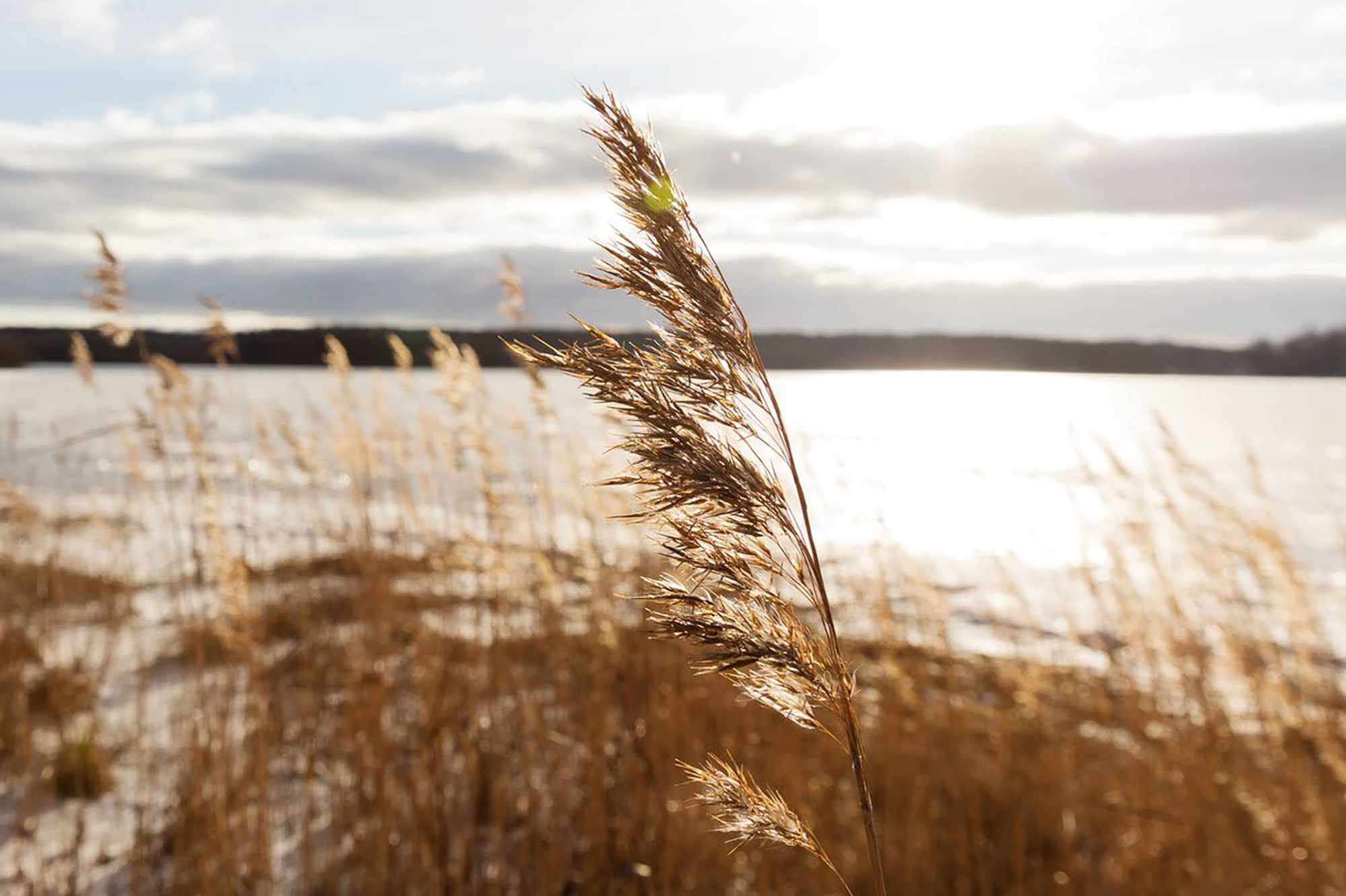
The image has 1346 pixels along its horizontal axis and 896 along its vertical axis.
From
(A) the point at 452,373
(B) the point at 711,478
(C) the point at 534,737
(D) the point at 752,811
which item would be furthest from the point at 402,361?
(D) the point at 752,811

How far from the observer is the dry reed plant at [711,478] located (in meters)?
1.04

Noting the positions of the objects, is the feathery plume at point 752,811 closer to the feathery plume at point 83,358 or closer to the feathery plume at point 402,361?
the feathery plume at point 402,361

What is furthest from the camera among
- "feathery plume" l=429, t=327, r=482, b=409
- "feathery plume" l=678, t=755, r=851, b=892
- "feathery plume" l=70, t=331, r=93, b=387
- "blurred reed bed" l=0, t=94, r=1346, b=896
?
"feathery plume" l=70, t=331, r=93, b=387

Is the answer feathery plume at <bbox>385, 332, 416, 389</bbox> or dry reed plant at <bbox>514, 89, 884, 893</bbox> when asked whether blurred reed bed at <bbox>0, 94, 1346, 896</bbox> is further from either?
dry reed plant at <bbox>514, 89, 884, 893</bbox>

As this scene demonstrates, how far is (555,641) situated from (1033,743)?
2936 millimetres

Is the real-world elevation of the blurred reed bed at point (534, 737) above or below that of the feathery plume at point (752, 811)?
below

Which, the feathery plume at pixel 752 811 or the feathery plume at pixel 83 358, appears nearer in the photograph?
the feathery plume at pixel 752 811

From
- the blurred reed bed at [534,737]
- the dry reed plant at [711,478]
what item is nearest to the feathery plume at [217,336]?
the blurred reed bed at [534,737]

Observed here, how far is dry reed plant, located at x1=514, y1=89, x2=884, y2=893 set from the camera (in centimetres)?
104

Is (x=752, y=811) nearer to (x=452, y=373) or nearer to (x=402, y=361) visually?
(x=452, y=373)

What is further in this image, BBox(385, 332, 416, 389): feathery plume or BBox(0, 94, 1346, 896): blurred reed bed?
BBox(385, 332, 416, 389): feathery plume

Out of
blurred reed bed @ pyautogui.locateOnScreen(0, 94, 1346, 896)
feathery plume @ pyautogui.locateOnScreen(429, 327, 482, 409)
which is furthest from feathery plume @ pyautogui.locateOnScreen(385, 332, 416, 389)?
feathery plume @ pyautogui.locateOnScreen(429, 327, 482, 409)

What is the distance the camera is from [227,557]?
3367 mm

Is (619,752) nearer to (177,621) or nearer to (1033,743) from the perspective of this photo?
(177,621)
